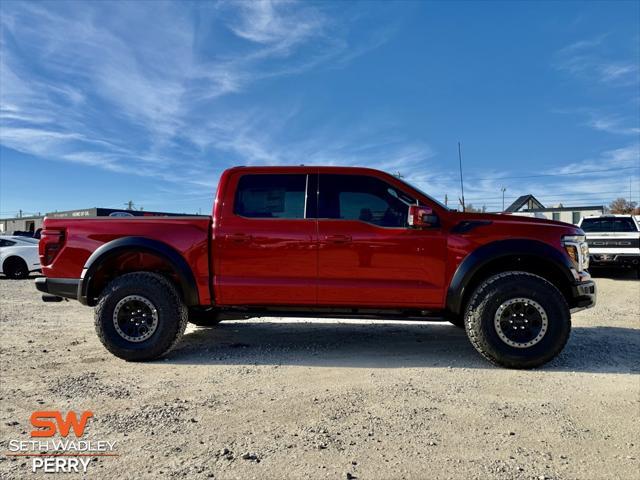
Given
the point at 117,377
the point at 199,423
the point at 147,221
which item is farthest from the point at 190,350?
the point at 199,423

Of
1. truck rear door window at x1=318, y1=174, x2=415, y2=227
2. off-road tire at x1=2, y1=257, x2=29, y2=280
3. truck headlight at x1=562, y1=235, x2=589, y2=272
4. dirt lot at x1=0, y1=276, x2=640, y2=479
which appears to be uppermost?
truck rear door window at x1=318, y1=174, x2=415, y2=227

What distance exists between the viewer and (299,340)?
16.6ft

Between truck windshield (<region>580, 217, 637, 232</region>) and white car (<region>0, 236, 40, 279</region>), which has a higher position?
truck windshield (<region>580, 217, 637, 232</region>)

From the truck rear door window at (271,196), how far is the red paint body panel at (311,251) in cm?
9

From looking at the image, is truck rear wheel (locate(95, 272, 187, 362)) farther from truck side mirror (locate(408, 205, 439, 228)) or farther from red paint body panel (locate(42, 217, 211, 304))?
truck side mirror (locate(408, 205, 439, 228))

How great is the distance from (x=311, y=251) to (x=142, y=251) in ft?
5.73

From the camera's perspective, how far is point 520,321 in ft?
13.1

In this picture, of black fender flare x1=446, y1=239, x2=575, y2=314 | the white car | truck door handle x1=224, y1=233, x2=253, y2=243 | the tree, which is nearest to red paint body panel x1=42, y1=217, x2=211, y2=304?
truck door handle x1=224, y1=233, x2=253, y2=243

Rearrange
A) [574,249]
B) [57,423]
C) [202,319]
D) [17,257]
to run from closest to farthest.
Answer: [57,423], [574,249], [202,319], [17,257]

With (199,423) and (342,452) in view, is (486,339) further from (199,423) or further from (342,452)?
(199,423)

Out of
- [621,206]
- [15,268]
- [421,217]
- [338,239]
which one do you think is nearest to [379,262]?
[338,239]

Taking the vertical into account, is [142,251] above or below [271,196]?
below

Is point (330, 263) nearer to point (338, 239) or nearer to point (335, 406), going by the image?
point (338, 239)

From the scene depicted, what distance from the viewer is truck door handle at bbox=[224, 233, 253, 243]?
4.25 metres
